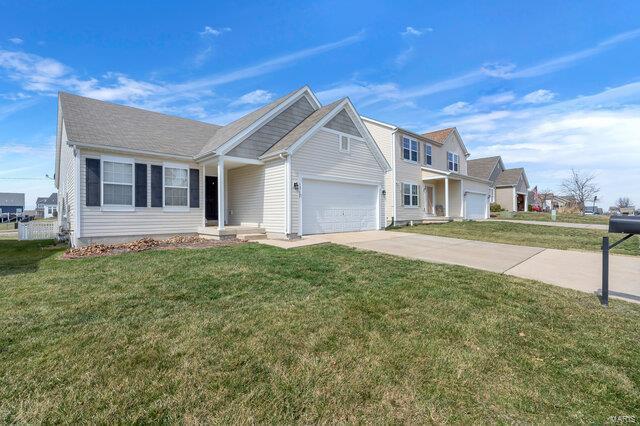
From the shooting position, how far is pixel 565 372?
9.89ft

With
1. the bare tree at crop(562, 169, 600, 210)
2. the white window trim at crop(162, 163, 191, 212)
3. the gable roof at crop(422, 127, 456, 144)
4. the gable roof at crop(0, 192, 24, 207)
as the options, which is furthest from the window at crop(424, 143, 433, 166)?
the gable roof at crop(0, 192, 24, 207)

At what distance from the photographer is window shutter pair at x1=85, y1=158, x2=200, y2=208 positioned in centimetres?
1062

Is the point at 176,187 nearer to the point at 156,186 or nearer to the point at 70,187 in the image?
the point at 156,186

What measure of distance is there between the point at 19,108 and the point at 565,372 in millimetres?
26395

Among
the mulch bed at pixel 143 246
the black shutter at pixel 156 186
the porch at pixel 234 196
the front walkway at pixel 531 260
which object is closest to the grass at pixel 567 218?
the front walkway at pixel 531 260

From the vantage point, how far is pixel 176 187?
1257cm

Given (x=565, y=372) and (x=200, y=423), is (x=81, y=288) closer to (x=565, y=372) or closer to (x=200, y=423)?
(x=200, y=423)

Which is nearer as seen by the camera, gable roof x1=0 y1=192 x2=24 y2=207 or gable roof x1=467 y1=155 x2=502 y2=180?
gable roof x1=467 y1=155 x2=502 y2=180

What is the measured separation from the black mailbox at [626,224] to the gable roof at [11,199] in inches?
4256

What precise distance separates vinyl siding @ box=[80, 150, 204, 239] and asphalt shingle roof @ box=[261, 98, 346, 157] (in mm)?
3463

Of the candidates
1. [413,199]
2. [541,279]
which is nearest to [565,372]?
[541,279]

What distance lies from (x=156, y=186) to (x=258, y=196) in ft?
13.2

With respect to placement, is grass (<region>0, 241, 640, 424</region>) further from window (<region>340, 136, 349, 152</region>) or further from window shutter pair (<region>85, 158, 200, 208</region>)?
window (<region>340, 136, 349, 152</region>)

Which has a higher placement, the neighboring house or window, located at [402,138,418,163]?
window, located at [402,138,418,163]
